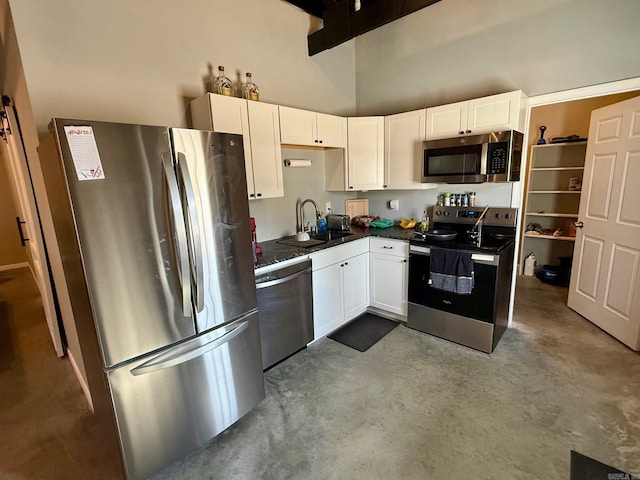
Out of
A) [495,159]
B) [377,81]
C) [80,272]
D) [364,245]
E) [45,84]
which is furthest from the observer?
[377,81]

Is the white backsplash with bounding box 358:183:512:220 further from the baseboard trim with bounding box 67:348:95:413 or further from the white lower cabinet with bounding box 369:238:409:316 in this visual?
the baseboard trim with bounding box 67:348:95:413

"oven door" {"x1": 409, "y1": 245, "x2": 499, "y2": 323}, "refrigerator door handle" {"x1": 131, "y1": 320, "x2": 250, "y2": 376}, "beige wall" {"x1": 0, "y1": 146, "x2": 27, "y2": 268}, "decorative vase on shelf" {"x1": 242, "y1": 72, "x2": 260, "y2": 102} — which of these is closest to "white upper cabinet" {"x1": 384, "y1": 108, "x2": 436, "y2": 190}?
"oven door" {"x1": 409, "y1": 245, "x2": 499, "y2": 323}

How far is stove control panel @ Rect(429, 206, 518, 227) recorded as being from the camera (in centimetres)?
297

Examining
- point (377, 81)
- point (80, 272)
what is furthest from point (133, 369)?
point (377, 81)

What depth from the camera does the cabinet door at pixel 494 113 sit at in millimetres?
2609

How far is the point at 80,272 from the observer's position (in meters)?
1.44

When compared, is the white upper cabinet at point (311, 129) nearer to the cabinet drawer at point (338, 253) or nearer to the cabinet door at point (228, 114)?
the cabinet door at point (228, 114)

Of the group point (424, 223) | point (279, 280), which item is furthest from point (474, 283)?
point (279, 280)

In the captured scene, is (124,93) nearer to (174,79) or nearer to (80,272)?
(174,79)

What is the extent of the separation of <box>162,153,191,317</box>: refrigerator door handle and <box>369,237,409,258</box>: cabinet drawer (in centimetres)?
208

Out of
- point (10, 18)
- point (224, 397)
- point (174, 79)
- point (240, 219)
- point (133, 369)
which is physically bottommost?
point (224, 397)

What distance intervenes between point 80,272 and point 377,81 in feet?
11.7

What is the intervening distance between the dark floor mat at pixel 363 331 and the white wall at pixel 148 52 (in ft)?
7.81

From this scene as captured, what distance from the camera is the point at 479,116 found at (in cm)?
277
